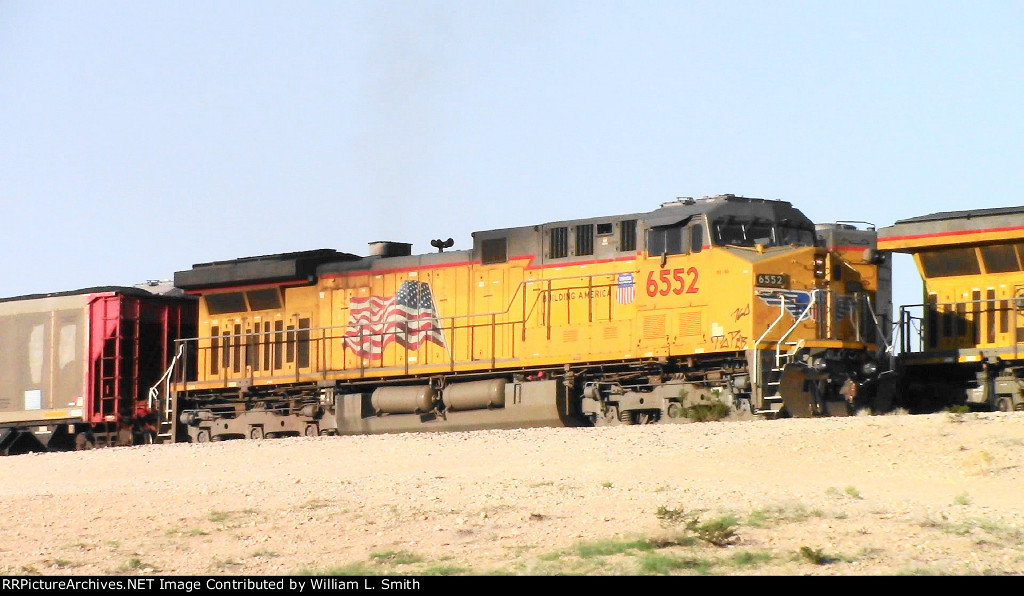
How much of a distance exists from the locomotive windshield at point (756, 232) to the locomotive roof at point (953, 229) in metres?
3.51

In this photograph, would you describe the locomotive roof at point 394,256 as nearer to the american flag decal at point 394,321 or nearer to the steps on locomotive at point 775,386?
the american flag decal at point 394,321

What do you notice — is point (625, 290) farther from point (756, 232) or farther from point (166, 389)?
point (166, 389)

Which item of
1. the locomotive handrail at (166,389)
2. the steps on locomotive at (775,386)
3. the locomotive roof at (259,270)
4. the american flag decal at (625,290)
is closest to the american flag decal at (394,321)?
the locomotive roof at (259,270)

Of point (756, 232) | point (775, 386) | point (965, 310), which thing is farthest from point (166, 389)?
point (965, 310)

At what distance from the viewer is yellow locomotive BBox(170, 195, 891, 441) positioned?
19656mm

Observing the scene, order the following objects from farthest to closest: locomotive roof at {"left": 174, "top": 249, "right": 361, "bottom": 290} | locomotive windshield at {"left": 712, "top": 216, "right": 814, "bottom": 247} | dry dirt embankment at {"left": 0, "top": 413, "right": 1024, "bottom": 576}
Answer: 1. locomotive roof at {"left": 174, "top": 249, "right": 361, "bottom": 290}
2. locomotive windshield at {"left": 712, "top": 216, "right": 814, "bottom": 247}
3. dry dirt embankment at {"left": 0, "top": 413, "right": 1024, "bottom": 576}

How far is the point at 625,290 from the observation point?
20.7 metres

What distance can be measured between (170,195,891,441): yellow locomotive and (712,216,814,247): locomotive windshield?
0.02m

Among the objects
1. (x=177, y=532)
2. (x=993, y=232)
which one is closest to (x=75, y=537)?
(x=177, y=532)

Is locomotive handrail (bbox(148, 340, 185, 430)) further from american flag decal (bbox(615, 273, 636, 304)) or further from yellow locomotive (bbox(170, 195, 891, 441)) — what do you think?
american flag decal (bbox(615, 273, 636, 304))

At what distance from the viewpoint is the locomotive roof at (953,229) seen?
22312 millimetres

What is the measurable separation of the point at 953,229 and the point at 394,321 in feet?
30.3

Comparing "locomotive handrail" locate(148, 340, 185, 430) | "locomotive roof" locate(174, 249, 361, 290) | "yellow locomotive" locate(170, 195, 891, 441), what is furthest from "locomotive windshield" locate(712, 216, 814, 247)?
"locomotive handrail" locate(148, 340, 185, 430)

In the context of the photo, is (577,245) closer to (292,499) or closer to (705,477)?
(705,477)
